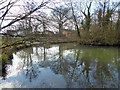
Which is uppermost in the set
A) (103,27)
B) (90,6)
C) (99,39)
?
(90,6)

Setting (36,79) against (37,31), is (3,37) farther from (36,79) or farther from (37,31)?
(36,79)

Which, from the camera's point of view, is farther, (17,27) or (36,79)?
(36,79)

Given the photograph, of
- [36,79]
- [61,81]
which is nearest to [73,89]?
[61,81]

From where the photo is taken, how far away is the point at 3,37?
2152 millimetres

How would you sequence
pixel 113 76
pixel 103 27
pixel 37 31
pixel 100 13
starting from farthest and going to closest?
pixel 100 13, pixel 103 27, pixel 113 76, pixel 37 31

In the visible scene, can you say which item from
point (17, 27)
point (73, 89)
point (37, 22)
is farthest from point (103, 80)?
point (17, 27)

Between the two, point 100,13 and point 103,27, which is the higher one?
point 100,13

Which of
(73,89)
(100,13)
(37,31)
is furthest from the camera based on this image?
(100,13)

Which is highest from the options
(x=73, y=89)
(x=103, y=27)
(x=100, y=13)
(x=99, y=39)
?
(x=100, y=13)

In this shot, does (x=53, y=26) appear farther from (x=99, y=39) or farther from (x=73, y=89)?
(x=99, y=39)

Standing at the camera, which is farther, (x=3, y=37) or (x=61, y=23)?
(x=3, y=37)

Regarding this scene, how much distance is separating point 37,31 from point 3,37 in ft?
3.00

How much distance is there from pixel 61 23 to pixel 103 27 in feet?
43.3

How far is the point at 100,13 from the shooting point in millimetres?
15914
